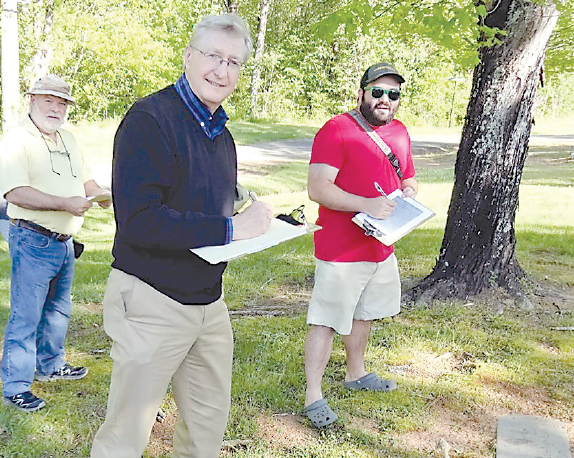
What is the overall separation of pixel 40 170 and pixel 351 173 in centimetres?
171

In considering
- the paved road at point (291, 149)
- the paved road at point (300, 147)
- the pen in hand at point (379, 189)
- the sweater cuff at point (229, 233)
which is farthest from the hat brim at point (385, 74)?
the paved road at point (300, 147)

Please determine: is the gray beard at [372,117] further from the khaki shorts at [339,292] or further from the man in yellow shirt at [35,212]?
the man in yellow shirt at [35,212]

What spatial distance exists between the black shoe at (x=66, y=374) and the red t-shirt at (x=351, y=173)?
1723 millimetres

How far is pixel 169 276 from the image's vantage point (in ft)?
7.97

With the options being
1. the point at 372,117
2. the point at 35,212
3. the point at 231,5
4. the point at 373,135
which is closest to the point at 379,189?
the point at 373,135

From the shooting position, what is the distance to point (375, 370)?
14.7 ft

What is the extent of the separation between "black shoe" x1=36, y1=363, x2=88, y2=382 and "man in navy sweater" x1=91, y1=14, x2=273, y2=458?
1.85 m

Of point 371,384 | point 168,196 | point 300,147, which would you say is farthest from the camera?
point 300,147

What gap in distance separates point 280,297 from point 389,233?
2.78 metres

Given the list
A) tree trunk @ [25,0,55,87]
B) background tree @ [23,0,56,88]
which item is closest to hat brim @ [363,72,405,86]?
background tree @ [23,0,56,88]

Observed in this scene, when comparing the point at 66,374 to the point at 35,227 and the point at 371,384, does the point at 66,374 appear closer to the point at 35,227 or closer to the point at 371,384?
the point at 35,227

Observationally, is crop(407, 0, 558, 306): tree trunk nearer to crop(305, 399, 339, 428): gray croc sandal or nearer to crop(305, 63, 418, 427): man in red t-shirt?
crop(305, 63, 418, 427): man in red t-shirt

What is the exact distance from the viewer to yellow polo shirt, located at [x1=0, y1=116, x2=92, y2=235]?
12.0 feet

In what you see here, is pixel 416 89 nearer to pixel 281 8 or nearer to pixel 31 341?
pixel 281 8
